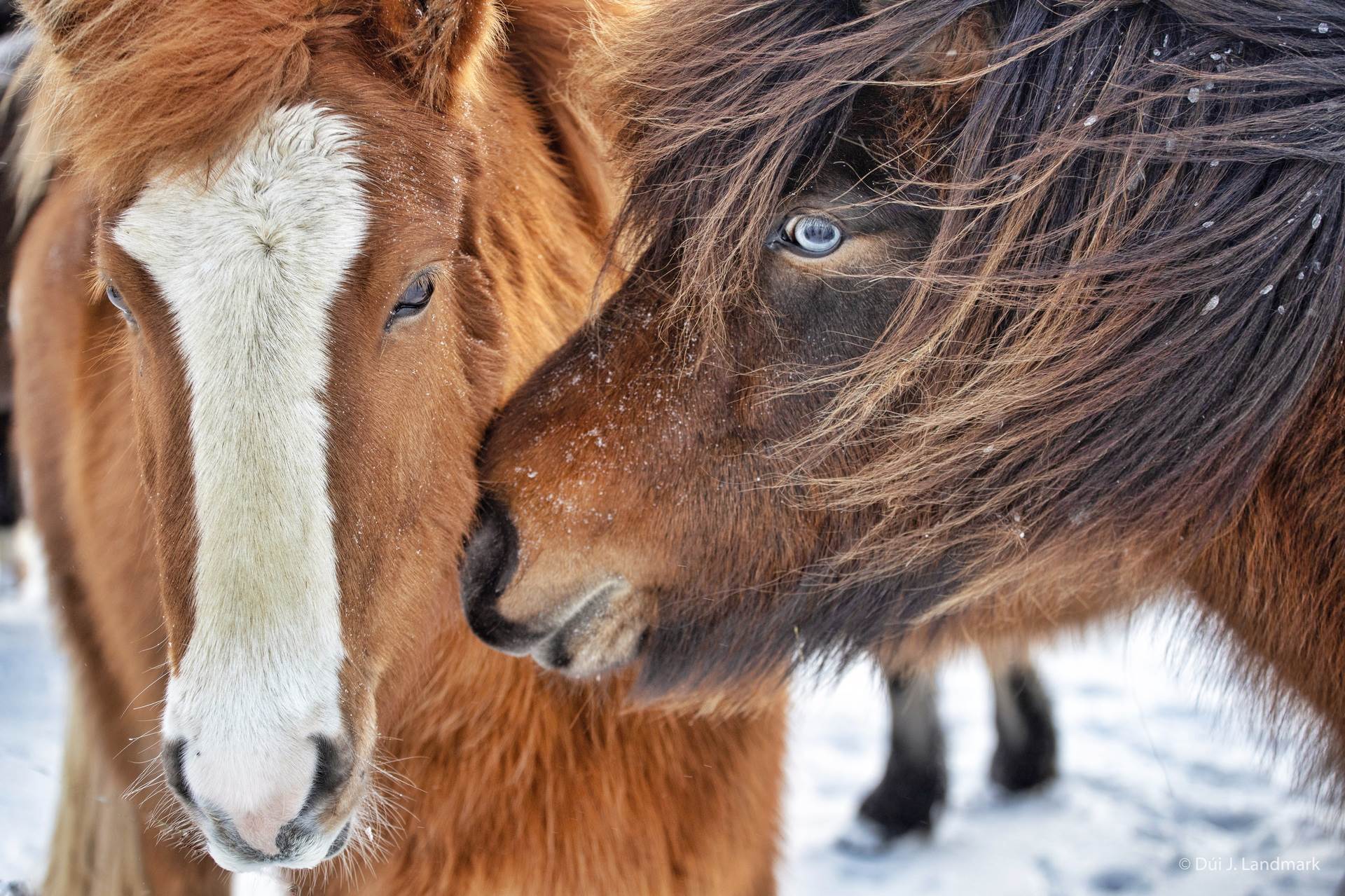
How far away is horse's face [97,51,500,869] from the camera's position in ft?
4.69

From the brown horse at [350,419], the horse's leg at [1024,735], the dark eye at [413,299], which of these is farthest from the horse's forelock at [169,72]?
the horse's leg at [1024,735]

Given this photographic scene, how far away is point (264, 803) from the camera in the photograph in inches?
55.6

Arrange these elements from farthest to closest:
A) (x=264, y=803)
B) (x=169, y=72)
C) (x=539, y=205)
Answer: (x=539, y=205) → (x=169, y=72) → (x=264, y=803)

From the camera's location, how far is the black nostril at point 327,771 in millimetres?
1469

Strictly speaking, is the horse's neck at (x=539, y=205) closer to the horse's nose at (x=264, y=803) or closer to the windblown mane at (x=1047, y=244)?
the windblown mane at (x=1047, y=244)

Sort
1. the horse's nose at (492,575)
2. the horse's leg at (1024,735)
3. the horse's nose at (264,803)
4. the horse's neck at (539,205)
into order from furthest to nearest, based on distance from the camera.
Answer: the horse's leg at (1024,735)
the horse's neck at (539,205)
the horse's nose at (492,575)
the horse's nose at (264,803)

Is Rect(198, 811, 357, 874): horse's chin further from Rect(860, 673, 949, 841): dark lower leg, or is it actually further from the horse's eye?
Rect(860, 673, 949, 841): dark lower leg

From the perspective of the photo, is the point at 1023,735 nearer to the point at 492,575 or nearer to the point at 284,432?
the point at 492,575

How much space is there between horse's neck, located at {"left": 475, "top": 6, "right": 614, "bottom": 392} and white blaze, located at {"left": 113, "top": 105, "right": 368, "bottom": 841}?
454 mm

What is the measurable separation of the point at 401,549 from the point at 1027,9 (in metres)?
1.32

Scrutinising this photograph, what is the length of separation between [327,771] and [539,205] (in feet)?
→ 3.82

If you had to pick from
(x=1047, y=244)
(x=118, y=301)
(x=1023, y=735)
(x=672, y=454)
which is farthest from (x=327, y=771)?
(x=1023, y=735)

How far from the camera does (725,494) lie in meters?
1.76
